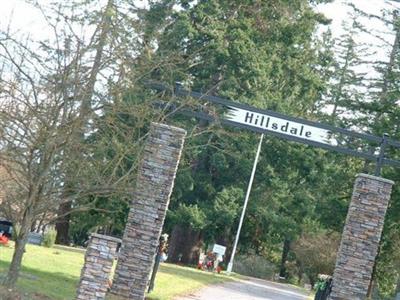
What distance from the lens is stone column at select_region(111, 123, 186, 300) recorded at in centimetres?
1590

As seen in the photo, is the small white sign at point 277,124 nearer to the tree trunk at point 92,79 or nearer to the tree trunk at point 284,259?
the tree trunk at point 92,79

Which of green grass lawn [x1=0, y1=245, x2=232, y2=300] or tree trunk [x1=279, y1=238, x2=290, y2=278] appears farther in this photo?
tree trunk [x1=279, y1=238, x2=290, y2=278]

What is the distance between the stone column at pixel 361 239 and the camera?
16.3m

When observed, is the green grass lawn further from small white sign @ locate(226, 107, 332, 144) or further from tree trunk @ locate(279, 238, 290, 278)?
tree trunk @ locate(279, 238, 290, 278)

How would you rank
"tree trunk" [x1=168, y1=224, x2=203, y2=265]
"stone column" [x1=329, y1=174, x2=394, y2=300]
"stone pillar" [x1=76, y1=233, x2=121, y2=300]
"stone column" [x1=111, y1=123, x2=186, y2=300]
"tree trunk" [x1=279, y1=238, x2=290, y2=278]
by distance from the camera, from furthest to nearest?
1. "tree trunk" [x1=279, y1=238, x2=290, y2=278]
2. "tree trunk" [x1=168, y1=224, x2=203, y2=265]
3. "stone column" [x1=329, y1=174, x2=394, y2=300]
4. "stone column" [x1=111, y1=123, x2=186, y2=300]
5. "stone pillar" [x1=76, y1=233, x2=121, y2=300]

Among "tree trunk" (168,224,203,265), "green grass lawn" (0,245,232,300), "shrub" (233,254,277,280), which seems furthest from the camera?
"shrub" (233,254,277,280)

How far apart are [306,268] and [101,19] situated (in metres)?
40.3

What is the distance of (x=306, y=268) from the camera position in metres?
51.4

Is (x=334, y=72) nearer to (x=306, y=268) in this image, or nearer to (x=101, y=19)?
(x=306, y=268)

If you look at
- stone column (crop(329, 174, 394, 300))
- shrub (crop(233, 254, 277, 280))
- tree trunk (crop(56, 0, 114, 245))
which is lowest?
shrub (crop(233, 254, 277, 280))

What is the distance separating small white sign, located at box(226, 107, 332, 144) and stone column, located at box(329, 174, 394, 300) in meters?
1.26

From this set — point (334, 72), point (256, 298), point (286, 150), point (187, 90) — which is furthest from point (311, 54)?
point (187, 90)

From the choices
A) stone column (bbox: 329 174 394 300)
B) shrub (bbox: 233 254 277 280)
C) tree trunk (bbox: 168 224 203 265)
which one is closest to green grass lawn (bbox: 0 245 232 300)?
stone column (bbox: 329 174 394 300)

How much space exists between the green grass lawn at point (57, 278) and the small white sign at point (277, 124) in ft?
14.2
